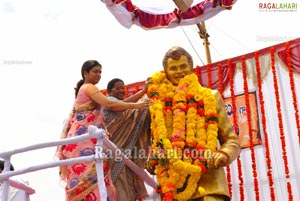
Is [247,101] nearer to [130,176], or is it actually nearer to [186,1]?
[186,1]

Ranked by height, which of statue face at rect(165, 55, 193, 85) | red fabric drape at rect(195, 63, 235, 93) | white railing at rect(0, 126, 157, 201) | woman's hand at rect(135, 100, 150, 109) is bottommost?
white railing at rect(0, 126, 157, 201)

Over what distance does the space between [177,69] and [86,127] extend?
82cm

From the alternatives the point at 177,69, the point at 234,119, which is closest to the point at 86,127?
the point at 177,69

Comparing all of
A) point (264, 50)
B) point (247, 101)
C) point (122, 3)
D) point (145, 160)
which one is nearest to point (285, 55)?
point (264, 50)

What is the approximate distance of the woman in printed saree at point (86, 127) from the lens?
3.37 meters

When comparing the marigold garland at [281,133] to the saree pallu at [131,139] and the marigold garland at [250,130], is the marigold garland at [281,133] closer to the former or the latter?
the marigold garland at [250,130]

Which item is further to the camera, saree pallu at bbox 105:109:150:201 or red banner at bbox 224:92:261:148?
red banner at bbox 224:92:261:148

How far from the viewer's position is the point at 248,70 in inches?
225

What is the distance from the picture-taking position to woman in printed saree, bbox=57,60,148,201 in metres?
3.37

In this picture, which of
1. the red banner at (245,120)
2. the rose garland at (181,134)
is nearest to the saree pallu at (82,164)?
the rose garland at (181,134)

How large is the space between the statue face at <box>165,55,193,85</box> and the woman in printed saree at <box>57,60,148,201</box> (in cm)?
30

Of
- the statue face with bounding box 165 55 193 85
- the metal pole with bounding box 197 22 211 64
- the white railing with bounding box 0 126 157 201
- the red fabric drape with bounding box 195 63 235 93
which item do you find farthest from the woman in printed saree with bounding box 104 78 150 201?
the metal pole with bounding box 197 22 211 64

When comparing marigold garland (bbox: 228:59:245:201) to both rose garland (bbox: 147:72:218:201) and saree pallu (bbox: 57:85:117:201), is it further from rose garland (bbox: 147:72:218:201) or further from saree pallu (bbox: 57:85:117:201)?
saree pallu (bbox: 57:85:117:201)

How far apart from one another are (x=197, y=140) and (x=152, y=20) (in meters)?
2.60
